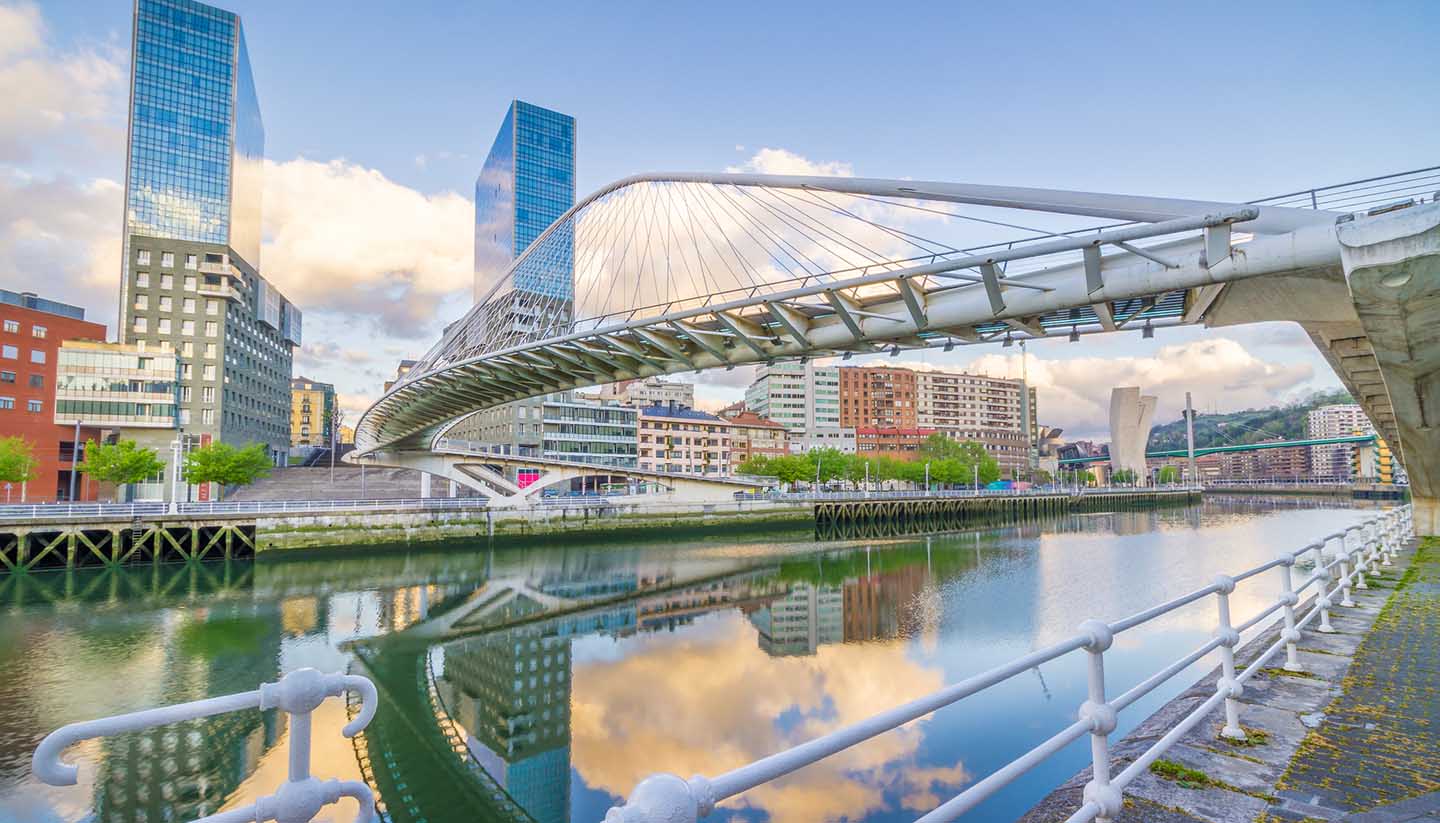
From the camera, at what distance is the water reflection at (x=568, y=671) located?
10445 millimetres

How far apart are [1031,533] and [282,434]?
3347 inches

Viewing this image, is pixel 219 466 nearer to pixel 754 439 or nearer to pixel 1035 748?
pixel 1035 748

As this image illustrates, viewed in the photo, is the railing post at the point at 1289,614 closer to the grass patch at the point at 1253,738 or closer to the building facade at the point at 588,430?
the grass patch at the point at 1253,738

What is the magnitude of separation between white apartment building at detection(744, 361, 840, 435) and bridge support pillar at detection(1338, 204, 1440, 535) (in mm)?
112115

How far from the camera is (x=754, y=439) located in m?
109

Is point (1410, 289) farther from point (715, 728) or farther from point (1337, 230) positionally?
point (715, 728)

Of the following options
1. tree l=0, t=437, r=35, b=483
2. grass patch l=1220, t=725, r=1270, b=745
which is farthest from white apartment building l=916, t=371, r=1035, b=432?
grass patch l=1220, t=725, r=1270, b=745

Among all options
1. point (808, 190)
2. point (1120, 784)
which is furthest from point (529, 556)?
point (1120, 784)

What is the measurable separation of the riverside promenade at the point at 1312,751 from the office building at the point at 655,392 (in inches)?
4504

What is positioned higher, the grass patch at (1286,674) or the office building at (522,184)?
the office building at (522,184)

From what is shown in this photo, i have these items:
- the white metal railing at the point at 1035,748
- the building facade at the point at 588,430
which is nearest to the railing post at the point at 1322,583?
the white metal railing at the point at 1035,748

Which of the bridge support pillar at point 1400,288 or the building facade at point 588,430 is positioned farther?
the building facade at point 588,430

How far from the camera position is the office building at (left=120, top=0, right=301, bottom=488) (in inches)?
2689

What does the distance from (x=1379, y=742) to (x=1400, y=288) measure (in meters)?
7.52
